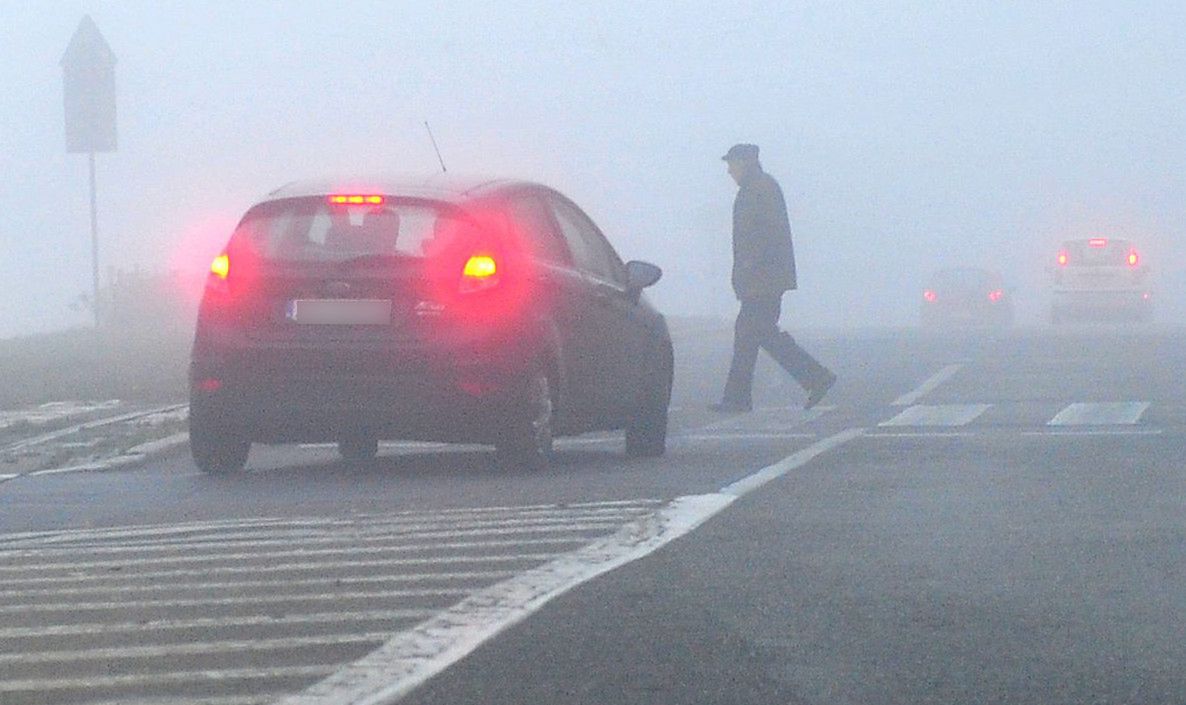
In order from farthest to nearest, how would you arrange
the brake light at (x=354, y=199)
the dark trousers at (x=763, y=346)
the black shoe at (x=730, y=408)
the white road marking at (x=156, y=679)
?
the dark trousers at (x=763, y=346), the black shoe at (x=730, y=408), the brake light at (x=354, y=199), the white road marking at (x=156, y=679)

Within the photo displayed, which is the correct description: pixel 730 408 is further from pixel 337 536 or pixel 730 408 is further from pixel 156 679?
pixel 156 679

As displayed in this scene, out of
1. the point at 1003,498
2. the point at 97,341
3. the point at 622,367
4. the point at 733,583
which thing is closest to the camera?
the point at 733,583

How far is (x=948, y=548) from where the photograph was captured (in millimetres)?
8258

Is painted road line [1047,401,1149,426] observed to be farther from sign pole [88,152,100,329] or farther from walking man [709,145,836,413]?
sign pole [88,152,100,329]

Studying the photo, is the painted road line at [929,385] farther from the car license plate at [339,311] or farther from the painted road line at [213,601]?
the painted road line at [213,601]

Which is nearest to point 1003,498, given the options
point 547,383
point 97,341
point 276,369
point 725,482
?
point 725,482

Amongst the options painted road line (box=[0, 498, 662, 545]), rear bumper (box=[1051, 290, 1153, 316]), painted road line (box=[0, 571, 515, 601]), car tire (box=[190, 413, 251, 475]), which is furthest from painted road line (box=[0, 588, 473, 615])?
rear bumper (box=[1051, 290, 1153, 316])

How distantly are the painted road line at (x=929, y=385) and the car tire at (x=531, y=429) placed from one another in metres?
6.28

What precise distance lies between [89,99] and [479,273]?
20173mm

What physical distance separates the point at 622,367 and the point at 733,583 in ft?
18.7

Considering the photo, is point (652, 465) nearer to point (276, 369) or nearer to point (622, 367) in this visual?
point (622, 367)

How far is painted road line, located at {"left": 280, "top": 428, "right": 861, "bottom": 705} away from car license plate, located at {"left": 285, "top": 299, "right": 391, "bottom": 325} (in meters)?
2.28

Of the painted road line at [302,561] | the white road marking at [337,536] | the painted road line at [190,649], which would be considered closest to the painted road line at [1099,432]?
the white road marking at [337,536]

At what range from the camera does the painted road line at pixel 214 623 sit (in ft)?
21.8
